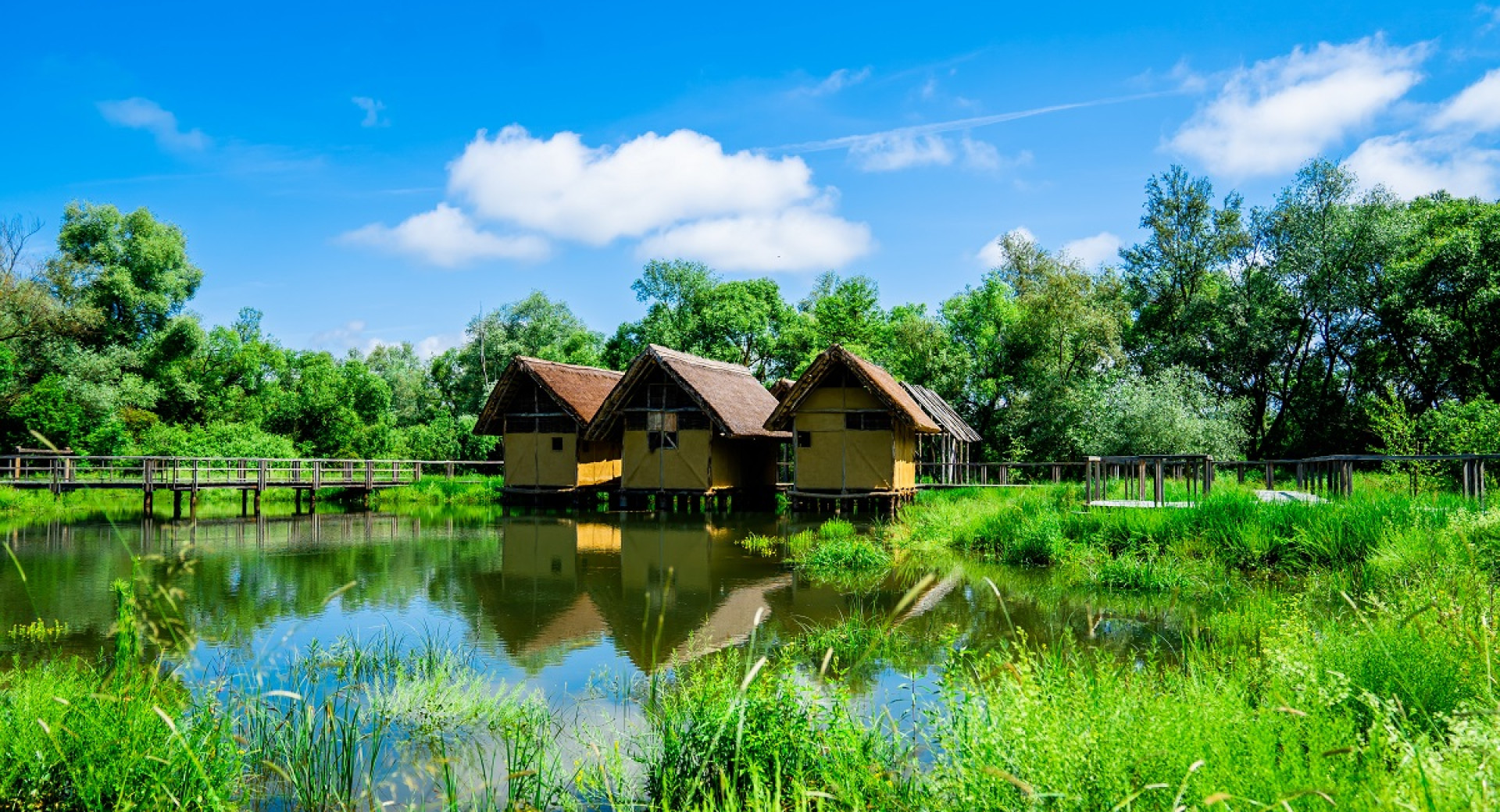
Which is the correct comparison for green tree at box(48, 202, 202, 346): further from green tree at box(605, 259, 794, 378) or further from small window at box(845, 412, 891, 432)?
small window at box(845, 412, 891, 432)

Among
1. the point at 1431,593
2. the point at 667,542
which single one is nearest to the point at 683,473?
the point at 667,542

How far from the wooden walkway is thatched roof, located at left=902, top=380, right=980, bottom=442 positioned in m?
14.5

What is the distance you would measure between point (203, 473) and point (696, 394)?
18.0 m

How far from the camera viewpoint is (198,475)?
26.3 m

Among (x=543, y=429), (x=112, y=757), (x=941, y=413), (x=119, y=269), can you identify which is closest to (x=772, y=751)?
(x=112, y=757)

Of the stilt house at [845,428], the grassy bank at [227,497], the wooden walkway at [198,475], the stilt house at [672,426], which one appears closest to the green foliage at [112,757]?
the stilt house at [845,428]

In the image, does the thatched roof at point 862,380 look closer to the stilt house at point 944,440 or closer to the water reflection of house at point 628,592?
the stilt house at point 944,440

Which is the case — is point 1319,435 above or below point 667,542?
above

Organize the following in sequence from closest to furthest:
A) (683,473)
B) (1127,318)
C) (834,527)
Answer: (834,527) → (683,473) → (1127,318)

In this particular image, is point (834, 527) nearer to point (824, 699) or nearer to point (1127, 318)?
point (824, 699)

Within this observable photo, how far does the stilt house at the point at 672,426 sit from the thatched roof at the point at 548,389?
147cm

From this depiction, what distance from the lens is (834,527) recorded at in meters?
16.0

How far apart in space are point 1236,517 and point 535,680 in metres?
9.22

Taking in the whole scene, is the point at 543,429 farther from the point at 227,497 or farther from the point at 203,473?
the point at 227,497
